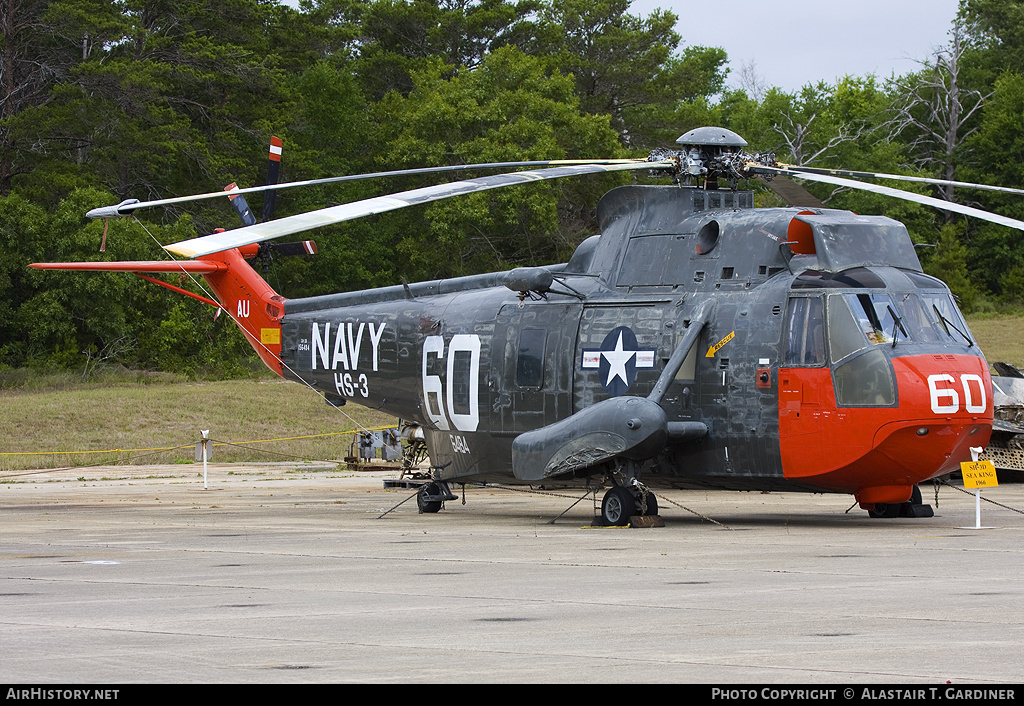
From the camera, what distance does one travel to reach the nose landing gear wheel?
16375mm

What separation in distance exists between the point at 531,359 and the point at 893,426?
5216 mm

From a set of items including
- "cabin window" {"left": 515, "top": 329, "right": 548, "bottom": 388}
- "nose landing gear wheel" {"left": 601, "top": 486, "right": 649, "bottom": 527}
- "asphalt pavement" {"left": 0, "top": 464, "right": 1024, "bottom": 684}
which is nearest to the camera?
"asphalt pavement" {"left": 0, "top": 464, "right": 1024, "bottom": 684}

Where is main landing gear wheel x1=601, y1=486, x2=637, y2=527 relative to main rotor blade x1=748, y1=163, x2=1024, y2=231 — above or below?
below

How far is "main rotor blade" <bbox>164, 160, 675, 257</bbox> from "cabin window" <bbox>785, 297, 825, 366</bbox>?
260 cm

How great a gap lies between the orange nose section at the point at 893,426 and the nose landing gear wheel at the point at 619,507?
2.00m

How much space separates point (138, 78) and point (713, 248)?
3994 centimetres

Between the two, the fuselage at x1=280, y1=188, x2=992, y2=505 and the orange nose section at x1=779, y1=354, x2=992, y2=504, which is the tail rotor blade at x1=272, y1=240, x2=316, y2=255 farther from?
the orange nose section at x1=779, y1=354, x2=992, y2=504

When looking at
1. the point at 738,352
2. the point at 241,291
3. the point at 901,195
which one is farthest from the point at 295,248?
the point at 901,195

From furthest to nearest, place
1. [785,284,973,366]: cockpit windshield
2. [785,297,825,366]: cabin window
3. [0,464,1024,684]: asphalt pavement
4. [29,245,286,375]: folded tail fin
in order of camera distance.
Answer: [29,245,286,375]: folded tail fin, [785,297,825,366]: cabin window, [785,284,973,366]: cockpit windshield, [0,464,1024,684]: asphalt pavement

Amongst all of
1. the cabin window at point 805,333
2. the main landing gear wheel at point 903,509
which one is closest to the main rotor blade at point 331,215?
the cabin window at point 805,333

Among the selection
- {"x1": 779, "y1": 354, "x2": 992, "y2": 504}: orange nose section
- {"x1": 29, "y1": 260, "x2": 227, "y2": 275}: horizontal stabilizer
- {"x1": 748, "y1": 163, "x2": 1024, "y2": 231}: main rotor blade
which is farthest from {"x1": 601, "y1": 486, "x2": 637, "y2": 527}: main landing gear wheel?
{"x1": 29, "y1": 260, "x2": 227, "y2": 275}: horizontal stabilizer

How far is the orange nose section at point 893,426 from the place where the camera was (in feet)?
48.5

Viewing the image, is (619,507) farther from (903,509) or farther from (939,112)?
(939,112)

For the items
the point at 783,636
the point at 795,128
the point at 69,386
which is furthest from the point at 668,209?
the point at 795,128
